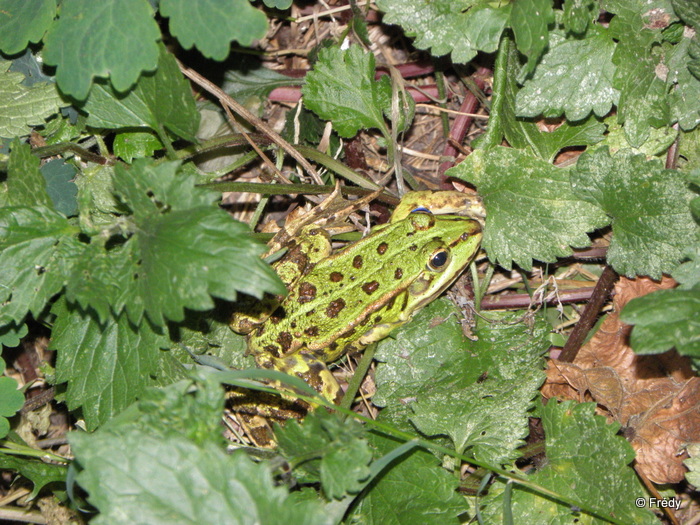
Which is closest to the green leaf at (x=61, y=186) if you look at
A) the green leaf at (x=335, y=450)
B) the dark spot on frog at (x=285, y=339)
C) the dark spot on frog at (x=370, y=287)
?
the dark spot on frog at (x=285, y=339)

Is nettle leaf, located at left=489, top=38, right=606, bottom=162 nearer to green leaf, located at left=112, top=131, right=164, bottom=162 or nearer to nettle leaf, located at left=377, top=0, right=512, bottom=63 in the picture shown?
nettle leaf, located at left=377, top=0, right=512, bottom=63

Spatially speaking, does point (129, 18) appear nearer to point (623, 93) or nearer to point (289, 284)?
point (289, 284)

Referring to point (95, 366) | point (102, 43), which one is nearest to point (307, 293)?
point (95, 366)

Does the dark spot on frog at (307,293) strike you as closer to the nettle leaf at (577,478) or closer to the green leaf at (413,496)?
the green leaf at (413,496)

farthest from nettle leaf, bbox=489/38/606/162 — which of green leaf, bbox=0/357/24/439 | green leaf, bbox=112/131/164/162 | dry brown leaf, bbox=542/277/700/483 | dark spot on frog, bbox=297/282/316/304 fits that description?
green leaf, bbox=0/357/24/439

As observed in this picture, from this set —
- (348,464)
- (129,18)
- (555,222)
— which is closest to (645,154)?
(555,222)

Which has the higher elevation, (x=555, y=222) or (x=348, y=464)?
(x=555, y=222)
